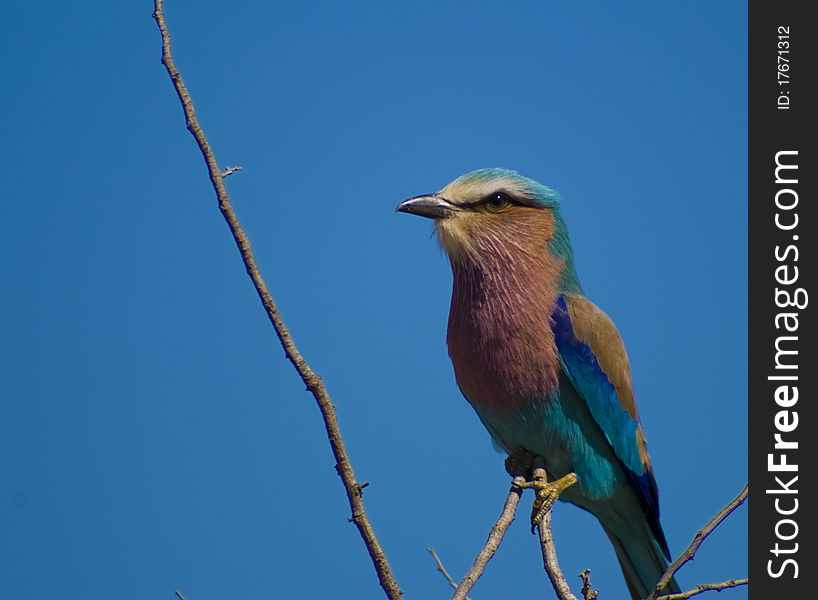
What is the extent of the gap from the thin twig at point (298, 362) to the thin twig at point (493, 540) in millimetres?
172

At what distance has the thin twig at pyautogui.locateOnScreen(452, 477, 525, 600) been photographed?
2.19m

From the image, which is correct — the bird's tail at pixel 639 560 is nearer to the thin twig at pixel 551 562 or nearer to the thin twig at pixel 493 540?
the thin twig at pixel 551 562

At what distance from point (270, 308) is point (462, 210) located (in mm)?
1333

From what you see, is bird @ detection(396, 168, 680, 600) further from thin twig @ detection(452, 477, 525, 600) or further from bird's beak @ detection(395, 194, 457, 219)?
thin twig @ detection(452, 477, 525, 600)

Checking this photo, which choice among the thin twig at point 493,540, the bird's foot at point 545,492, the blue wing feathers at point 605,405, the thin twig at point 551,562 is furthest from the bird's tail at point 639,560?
the thin twig at point 493,540

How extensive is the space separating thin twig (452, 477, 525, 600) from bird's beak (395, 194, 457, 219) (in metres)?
0.97

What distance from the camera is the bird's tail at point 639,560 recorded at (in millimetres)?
3557

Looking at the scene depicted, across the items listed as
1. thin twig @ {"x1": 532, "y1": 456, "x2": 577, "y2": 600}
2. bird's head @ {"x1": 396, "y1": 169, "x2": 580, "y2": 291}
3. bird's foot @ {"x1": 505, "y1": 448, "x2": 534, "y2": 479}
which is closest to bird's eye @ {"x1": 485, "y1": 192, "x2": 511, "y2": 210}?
bird's head @ {"x1": 396, "y1": 169, "x2": 580, "y2": 291}

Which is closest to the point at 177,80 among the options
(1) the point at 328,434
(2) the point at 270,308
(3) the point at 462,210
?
(2) the point at 270,308

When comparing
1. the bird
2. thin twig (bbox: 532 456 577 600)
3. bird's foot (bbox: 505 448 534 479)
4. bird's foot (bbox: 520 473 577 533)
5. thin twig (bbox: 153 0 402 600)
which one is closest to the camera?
thin twig (bbox: 153 0 402 600)

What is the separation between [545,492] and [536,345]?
0.49 m

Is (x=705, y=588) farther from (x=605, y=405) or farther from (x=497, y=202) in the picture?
(x=497, y=202)
